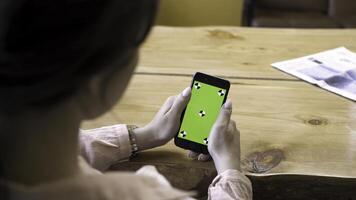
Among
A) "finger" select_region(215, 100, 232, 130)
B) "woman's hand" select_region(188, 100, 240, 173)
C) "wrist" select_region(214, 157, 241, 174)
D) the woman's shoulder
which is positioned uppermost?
the woman's shoulder

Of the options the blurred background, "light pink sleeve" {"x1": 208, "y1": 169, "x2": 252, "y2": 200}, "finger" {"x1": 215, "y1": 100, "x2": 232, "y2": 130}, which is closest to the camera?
"light pink sleeve" {"x1": 208, "y1": 169, "x2": 252, "y2": 200}

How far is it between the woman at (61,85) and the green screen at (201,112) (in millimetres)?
461

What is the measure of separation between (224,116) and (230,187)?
0.56 ft

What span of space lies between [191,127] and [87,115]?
0.56m

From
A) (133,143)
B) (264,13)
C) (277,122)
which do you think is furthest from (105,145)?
(264,13)

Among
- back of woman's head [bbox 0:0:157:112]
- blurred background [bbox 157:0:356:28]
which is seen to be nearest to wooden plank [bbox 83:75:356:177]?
back of woman's head [bbox 0:0:157:112]

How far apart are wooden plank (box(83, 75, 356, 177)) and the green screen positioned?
0.05 metres

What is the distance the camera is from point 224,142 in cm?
113

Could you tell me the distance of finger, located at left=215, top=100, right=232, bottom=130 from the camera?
114 cm

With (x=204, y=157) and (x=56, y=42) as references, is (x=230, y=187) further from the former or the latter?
(x=56, y=42)

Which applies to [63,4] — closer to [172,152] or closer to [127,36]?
[127,36]

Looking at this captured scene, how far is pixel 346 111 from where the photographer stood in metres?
1.35

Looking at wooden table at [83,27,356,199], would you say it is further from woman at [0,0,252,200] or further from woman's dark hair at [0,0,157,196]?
woman's dark hair at [0,0,157,196]

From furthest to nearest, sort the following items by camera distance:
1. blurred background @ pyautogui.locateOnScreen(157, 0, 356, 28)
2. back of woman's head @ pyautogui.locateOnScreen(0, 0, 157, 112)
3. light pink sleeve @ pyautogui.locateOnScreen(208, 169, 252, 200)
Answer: blurred background @ pyautogui.locateOnScreen(157, 0, 356, 28) < light pink sleeve @ pyautogui.locateOnScreen(208, 169, 252, 200) < back of woman's head @ pyautogui.locateOnScreen(0, 0, 157, 112)
